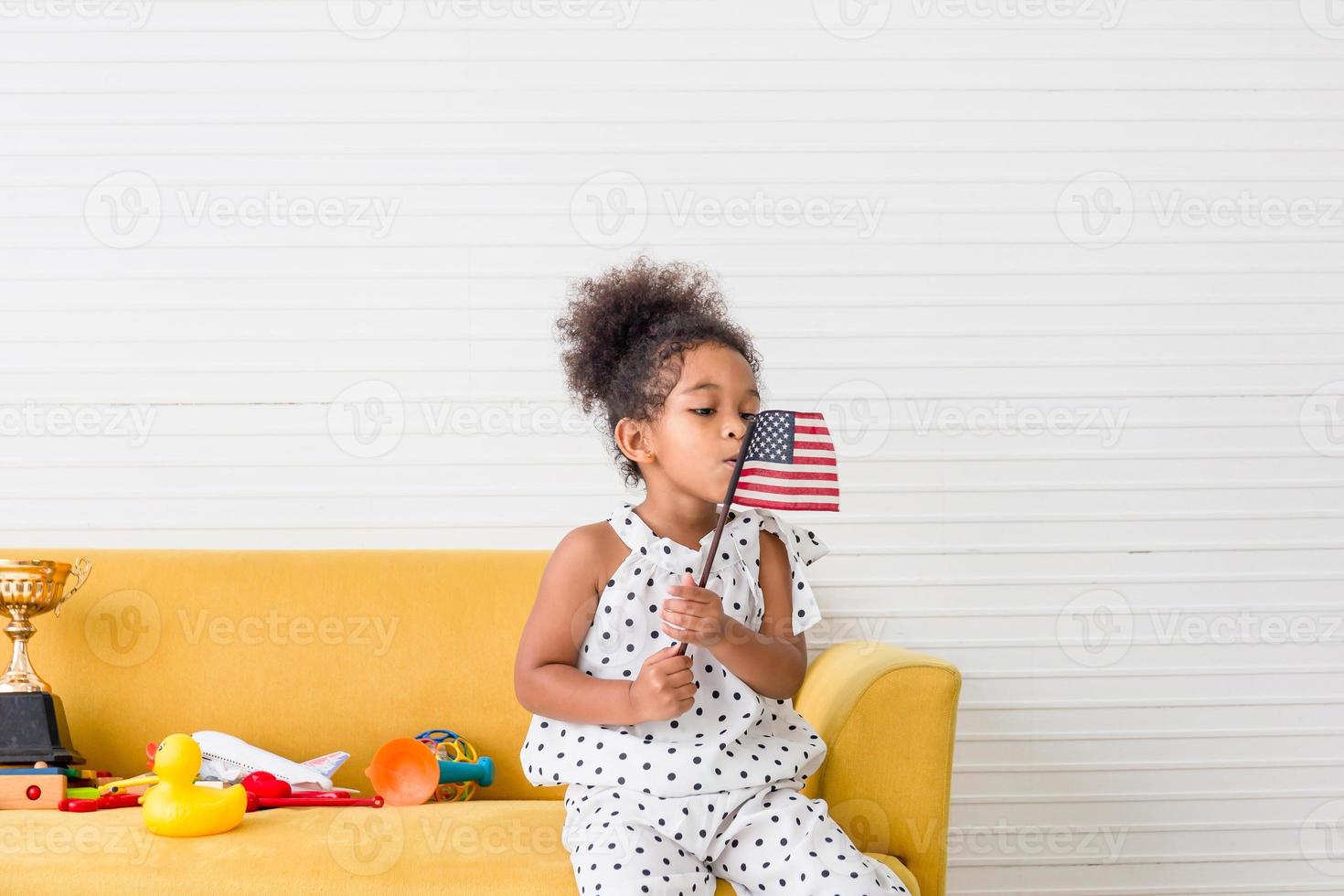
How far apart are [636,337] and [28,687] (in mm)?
1322

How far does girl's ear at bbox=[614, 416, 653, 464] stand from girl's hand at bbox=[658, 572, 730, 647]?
372mm

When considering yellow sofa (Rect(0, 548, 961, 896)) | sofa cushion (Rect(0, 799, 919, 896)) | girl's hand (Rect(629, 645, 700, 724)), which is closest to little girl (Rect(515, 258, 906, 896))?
girl's hand (Rect(629, 645, 700, 724))

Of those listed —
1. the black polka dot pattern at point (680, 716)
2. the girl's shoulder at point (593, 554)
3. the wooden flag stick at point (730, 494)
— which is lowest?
the black polka dot pattern at point (680, 716)

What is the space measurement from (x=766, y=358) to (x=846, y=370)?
0.20 metres

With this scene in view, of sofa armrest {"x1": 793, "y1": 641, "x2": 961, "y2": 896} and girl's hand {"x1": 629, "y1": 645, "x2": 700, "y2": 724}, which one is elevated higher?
girl's hand {"x1": 629, "y1": 645, "x2": 700, "y2": 724}

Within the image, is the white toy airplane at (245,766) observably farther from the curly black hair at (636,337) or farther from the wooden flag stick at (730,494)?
the wooden flag stick at (730,494)

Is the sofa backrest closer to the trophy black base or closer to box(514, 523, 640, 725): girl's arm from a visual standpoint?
the trophy black base

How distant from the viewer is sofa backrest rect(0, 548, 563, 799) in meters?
2.55

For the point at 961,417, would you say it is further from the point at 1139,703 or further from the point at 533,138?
the point at 533,138

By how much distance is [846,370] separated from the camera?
304 cm

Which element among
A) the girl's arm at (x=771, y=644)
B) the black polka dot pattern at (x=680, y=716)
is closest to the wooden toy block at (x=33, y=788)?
the black polka dot pattern at (x=680, y=716)

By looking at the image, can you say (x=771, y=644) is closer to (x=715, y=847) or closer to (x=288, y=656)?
(x=715, y=847)

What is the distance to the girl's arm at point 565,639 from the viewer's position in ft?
6.28

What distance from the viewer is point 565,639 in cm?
201
